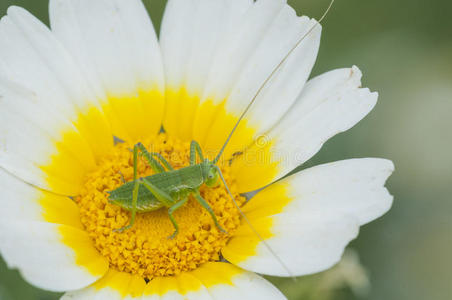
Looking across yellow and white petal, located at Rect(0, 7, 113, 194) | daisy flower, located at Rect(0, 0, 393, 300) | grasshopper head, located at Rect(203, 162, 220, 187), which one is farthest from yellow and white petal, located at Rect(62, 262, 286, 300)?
yellow and white petal, located at Rect(0, 7, 113, 194)

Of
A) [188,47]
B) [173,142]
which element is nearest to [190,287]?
[173,142]

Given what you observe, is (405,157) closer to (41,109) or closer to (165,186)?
(165,186)

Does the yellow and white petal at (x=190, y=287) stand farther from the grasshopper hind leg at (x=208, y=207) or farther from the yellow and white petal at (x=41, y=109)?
the yellow and white petal at (x=41, y=109)

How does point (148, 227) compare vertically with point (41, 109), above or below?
below

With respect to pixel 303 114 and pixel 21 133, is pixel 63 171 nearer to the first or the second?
pixel 21 133

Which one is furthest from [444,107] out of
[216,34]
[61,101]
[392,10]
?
[61,101]

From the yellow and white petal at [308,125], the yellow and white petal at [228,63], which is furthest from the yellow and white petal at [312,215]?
the yellow and white petal at [228,63]

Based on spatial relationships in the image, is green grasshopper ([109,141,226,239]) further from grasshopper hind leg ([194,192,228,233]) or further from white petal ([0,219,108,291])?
white petal ([0,219,108,291])
